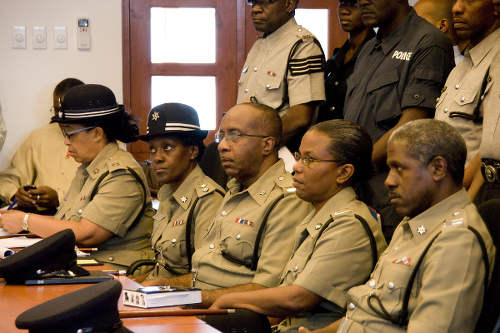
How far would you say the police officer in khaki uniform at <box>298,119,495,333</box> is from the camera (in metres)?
1.87

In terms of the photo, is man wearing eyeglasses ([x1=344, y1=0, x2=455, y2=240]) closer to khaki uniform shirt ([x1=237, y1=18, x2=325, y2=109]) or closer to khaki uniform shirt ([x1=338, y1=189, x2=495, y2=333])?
khaki uniform shirt ([x1=237, y1=18, x2=325, y2=109])

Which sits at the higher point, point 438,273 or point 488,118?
point 488,118

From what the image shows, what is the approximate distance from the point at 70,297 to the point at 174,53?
15.7 ft

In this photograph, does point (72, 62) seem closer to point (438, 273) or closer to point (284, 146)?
point (284, 146)

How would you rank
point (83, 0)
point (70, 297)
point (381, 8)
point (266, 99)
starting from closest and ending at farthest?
point (70, 297) < point (381, 8) < point (266, 99) < point (83, 0)

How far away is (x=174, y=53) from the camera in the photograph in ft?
20.7

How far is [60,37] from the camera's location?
240 inches

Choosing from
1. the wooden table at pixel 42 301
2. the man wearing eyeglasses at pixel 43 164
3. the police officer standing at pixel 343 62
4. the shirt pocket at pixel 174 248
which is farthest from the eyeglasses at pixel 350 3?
the man wearing eyeglasses at pixel 43 164

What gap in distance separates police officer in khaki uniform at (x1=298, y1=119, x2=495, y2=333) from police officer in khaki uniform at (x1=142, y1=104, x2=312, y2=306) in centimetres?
54

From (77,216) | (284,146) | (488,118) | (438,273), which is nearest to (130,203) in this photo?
(77,216)

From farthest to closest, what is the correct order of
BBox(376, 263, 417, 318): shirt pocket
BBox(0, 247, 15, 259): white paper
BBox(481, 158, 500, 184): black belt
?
BBox(0, 247, 15, 259): white paper
BBox(481, 158, 500, 184): black belt
BBox(376, 263, 417, 318): shirt pocket

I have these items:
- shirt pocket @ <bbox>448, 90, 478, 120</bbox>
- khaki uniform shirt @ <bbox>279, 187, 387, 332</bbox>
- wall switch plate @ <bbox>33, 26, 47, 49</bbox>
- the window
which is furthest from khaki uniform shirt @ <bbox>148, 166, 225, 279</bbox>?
wall switch plate @ <bbox>33, 26, 47, 49</bbox>

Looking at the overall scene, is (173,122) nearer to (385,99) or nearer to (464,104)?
(385,99)

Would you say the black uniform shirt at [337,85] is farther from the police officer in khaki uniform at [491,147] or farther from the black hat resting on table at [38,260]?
the black hat resting on table at [38,260]
